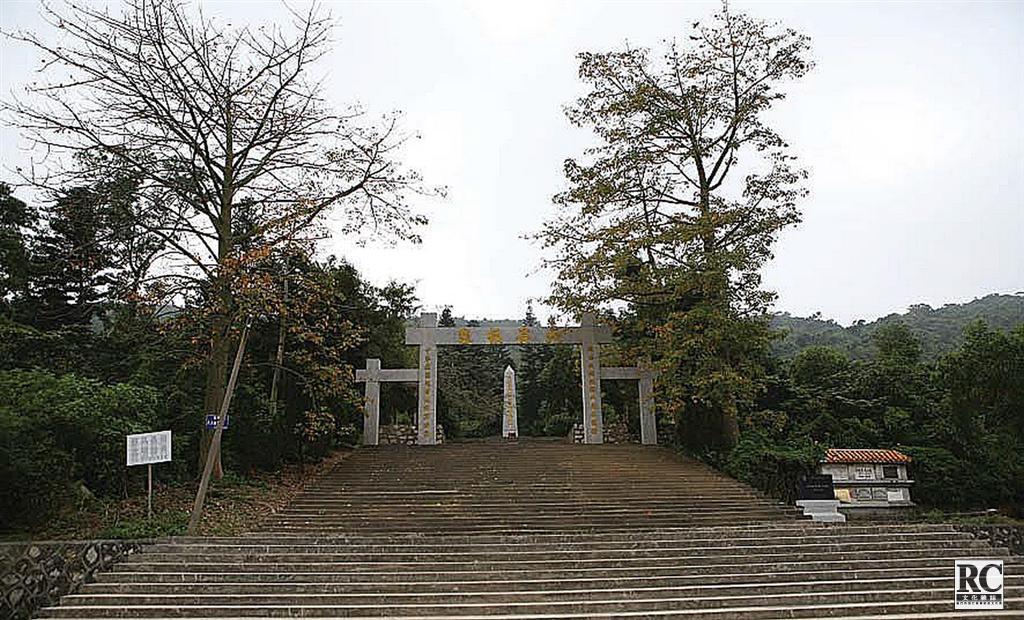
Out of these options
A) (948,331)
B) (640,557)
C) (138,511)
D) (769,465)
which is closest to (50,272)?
(138,511)

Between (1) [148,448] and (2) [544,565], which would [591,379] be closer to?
(2) [544,565]

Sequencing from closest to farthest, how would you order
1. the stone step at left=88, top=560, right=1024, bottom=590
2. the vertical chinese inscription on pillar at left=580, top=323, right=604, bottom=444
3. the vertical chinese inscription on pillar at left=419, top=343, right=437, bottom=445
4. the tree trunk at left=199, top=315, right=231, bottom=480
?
the stone step at left=88, top=560, right=1024, bottom=590 → the tree trunk at left=199, top=315, right=231, bottom=480 → the vertical chinese inscription on pillar at left=419, top=343, right=437, bottom=445 → the vertical chinese inscription on pillar at left=580, top=323, right=604, bottom=444

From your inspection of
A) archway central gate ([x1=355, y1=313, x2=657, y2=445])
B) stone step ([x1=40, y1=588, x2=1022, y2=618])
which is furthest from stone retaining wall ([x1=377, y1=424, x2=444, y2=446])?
stone step ([x1=40, y1=588, x2=1022, y2=618])

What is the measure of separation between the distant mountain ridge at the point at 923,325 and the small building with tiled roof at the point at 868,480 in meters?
18.4

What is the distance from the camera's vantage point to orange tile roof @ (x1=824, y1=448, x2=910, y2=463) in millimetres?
15625

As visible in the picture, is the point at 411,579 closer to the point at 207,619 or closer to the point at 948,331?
the point at 207,619

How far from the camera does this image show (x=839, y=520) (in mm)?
12953

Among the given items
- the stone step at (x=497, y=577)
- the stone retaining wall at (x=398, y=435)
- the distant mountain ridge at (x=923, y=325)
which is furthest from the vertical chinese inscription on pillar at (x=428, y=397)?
the distant mountain ridge at (x=923, y=325)

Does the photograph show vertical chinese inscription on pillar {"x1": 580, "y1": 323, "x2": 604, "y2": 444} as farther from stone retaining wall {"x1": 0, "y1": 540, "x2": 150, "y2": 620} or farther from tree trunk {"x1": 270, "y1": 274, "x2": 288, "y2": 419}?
stone retaining wall {"x1": 0, "y1": 540, "x2": 150, "y2": 620}

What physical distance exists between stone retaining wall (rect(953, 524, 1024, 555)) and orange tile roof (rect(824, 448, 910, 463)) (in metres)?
4.95

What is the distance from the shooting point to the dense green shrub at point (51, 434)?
924 cm

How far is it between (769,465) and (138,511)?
1170 cm

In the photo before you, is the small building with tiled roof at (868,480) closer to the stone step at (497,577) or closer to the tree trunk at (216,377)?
the stone step at (497,577)

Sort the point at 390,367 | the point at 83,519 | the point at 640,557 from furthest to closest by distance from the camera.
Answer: the point at 390,367 < the point at 83,519 < the point at 640,557
